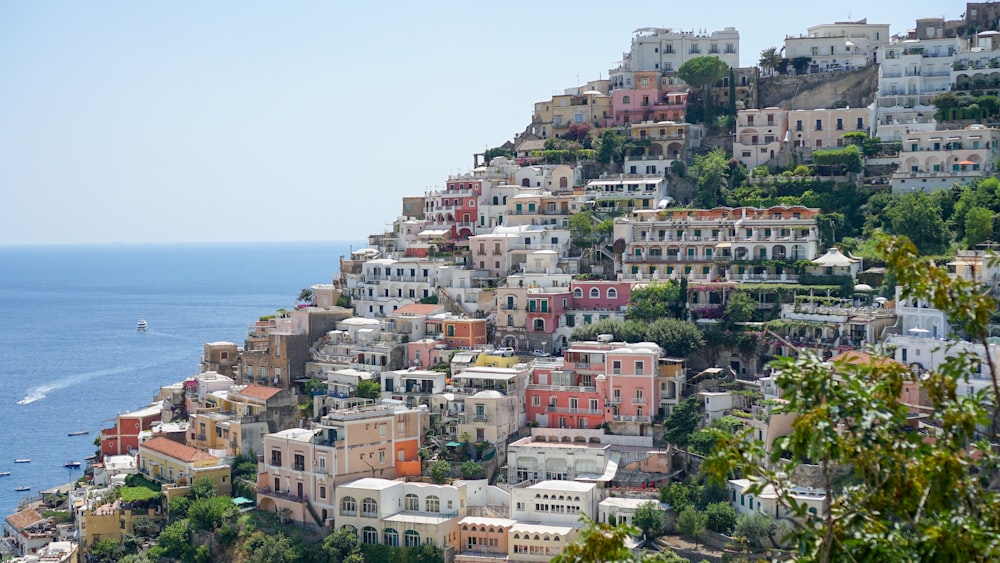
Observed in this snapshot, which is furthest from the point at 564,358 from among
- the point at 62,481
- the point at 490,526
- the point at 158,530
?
the point at 62,481

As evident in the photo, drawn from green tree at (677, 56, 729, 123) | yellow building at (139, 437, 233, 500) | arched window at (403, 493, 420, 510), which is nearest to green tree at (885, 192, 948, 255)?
green tree at (677, 56, 729, 123)

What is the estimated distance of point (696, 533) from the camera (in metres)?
38.9

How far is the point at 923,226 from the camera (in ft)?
166

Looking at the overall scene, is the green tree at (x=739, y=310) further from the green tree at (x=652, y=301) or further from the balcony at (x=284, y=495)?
the balcony at (x=284, y=495)

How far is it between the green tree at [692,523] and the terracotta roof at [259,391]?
16.7 metres

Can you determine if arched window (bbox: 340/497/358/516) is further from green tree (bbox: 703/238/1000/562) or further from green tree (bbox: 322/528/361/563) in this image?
green tree (bbox: 703/238/1000/562)

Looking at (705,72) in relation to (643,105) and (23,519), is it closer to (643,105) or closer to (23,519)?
(643,105)

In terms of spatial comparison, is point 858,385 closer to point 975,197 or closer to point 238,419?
point 238,419

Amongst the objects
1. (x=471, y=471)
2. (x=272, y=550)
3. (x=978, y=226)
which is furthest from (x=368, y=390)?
(x=978, y=226)

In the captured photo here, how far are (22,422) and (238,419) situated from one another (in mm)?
29836

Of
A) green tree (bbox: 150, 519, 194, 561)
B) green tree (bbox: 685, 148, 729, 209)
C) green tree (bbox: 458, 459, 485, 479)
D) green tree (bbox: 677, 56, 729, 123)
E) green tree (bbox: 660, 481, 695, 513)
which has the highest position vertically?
green tree (bbox: 677, 56, 729, 123)

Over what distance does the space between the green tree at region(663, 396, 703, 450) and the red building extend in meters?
22.5

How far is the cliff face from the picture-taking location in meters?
63.1

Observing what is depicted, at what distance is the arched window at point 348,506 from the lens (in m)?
41.2
